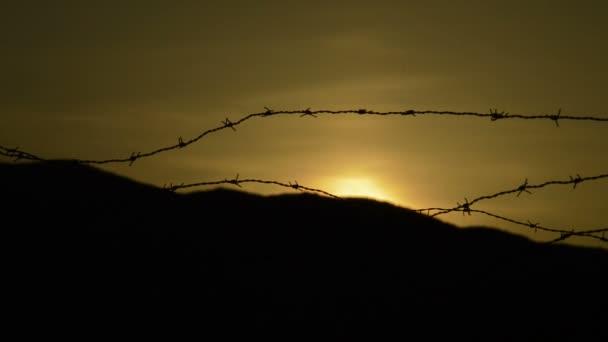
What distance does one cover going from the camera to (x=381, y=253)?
8.85m

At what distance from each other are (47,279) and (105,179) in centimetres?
811

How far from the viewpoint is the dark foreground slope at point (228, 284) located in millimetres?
5723

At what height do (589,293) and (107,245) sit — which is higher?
(107,245)

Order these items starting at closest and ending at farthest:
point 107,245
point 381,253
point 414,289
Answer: point 107,245 < point 414,289 < point 381,253

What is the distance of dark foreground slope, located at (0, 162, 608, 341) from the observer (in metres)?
5.72

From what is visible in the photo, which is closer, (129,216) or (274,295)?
(274,295)

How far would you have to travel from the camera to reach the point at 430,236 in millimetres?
11945

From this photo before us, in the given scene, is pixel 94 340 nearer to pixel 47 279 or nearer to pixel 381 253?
pixel 47 279

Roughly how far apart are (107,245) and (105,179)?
298 inches

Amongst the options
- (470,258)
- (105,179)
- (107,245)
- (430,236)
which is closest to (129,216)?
(107,245)

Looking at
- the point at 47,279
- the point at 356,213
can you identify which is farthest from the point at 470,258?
the point at 356,213

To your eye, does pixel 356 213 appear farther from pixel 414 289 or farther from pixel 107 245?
pixel 107 245

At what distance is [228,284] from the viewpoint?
257 inches

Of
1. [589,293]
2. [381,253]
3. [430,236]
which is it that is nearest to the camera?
[381,253]
